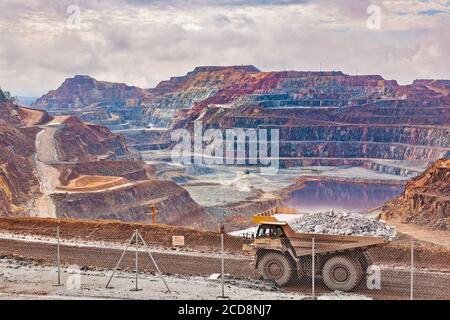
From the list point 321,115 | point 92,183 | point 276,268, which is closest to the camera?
point 276,268

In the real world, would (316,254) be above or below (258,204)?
above

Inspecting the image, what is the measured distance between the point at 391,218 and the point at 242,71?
12687 cm

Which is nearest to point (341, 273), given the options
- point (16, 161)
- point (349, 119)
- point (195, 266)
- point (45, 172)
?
point (195, 266)

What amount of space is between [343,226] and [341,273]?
129 cm

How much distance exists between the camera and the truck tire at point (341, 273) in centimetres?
1265

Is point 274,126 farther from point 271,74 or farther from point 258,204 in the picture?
point 258,204

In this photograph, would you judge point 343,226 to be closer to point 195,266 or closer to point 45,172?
point 195,266

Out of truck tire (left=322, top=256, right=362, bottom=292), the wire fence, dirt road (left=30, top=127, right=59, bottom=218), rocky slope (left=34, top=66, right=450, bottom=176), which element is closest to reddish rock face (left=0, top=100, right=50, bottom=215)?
dirt road (left=30, top=127, right=59, bottom=218)

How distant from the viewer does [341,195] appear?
3652 inches

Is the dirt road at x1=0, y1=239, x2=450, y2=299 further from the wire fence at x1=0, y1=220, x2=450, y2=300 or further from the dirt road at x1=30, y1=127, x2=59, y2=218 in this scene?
the dirt road at x1=30, y1=127, x2=59, y2=218

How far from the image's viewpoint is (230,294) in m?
12.4

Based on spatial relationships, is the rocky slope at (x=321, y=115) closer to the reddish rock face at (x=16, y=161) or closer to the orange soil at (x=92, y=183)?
the reddish rock face at (x=16, y=161)

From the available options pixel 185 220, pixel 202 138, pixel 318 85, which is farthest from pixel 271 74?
pixel 185 220

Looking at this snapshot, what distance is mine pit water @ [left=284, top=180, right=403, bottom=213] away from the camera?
270 feet
